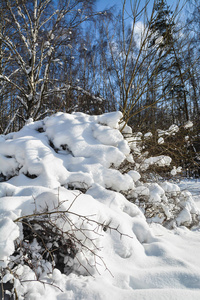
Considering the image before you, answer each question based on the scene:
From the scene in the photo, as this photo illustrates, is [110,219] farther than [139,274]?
Yes

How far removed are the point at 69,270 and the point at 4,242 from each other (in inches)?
22.9

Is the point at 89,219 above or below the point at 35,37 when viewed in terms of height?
below

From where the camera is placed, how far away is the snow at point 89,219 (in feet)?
3.80

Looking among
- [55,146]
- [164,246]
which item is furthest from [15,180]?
[164,246]

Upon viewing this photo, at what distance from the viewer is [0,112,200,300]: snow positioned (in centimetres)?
116

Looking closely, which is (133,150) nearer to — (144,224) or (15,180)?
(144,224)

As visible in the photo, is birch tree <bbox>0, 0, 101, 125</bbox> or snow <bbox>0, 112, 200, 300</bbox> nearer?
snow <bbox>0, 112, 200, 300</bbox>

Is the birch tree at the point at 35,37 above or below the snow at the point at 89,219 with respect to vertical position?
above

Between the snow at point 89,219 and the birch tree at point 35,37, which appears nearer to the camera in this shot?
the snow at point 89,219

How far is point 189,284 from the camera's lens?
123 centimetres

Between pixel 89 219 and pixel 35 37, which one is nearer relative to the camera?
pixel 89 219

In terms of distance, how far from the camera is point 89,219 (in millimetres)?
1512

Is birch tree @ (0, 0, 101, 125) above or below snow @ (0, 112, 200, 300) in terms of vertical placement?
above

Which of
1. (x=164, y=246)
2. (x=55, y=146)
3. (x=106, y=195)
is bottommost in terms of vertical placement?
(x=164, y=246)
